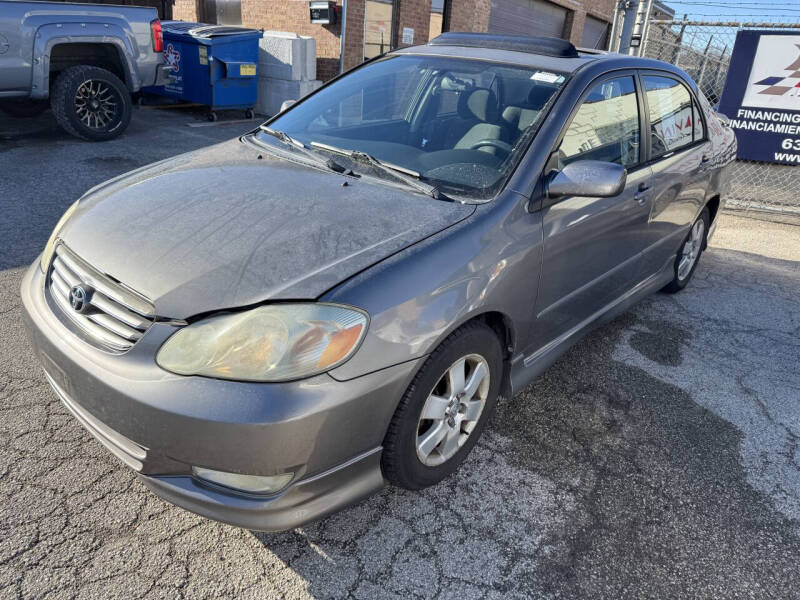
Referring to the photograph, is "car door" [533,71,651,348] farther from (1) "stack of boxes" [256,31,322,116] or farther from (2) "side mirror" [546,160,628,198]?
(1) "stack of boxes" [256,31,322,116]

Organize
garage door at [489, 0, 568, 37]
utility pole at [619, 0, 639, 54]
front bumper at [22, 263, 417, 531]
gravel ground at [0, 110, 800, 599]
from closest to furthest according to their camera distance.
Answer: front bumper at [22, 263, 417, 531] → gravel ground at [0, 110, 800, 599] → utility pole at [619, 0, 639, 54] → garage door at [489, 0, 568, 37]

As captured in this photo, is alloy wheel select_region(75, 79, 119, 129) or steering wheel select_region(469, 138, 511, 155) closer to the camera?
steering wheel select_region(469, 138, 511, 155)

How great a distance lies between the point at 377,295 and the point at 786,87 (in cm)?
716

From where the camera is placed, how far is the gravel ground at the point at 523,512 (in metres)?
2.05

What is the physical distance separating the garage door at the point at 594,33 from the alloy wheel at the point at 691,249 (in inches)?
673

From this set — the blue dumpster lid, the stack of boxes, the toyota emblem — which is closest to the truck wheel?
the blue dumpster lid

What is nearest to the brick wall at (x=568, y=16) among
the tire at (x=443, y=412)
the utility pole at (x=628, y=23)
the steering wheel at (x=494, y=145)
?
the utility pole at (x=628, y=23)

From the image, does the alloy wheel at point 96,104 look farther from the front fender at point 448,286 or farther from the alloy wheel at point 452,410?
the alloy wheel at point 452,410

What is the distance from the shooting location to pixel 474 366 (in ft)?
7.94

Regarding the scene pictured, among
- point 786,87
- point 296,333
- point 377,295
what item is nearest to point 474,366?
point 377,295

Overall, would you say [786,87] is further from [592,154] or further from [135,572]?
[135,572]

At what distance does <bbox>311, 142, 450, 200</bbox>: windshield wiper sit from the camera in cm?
250

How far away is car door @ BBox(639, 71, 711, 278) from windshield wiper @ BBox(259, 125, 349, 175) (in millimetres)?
1819

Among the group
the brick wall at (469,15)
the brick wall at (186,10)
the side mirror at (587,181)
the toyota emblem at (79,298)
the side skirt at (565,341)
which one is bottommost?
the side skirt at (565,341)
